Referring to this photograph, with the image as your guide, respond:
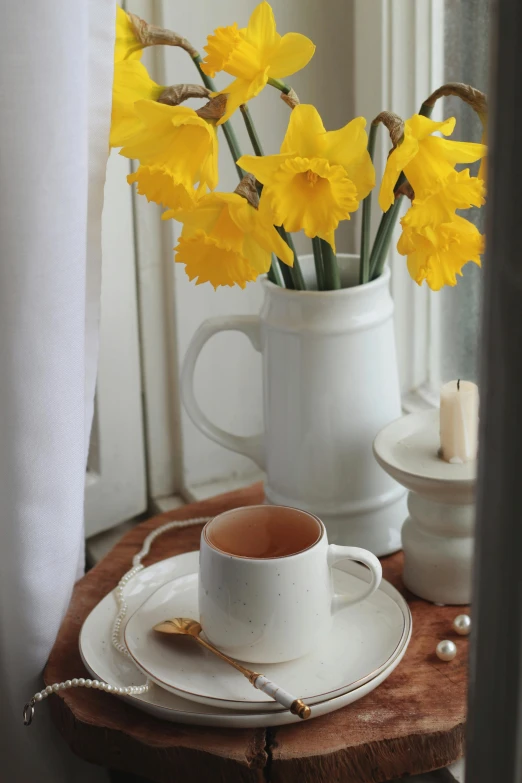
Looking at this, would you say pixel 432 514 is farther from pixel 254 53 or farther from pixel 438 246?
pixel 254 53

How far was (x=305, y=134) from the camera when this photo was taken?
613 mm

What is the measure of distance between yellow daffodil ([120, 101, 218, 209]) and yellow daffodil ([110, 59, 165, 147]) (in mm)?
33

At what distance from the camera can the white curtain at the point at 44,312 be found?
0.60m

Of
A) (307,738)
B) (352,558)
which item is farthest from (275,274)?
(307,738)

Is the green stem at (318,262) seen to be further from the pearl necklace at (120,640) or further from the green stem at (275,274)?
the pearl necklace at (120,640)

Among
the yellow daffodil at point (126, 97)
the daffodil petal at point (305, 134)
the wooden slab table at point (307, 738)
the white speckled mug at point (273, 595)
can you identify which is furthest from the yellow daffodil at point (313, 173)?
the wooden slab table at point (307, 738)

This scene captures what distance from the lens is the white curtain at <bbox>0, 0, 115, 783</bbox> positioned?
602 millimetres

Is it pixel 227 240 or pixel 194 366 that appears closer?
pixel 227 240

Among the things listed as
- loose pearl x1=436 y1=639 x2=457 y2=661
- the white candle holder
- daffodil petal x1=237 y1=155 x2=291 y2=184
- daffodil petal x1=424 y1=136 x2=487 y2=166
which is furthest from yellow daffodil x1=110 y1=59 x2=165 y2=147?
loose pearl x1=436 y1=639 x2=457 y2=661

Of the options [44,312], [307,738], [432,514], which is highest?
[44,312]

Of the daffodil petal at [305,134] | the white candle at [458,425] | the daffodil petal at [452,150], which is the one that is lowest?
the white candle at [458,425]

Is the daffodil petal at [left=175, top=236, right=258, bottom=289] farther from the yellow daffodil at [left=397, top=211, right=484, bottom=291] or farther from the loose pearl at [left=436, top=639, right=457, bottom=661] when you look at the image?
the loose pearl at [left=436, top=639, right=457, bottom=661]

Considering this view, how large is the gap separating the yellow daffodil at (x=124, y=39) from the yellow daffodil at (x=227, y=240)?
0.14m

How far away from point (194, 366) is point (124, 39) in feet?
0.94
